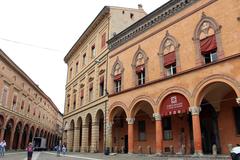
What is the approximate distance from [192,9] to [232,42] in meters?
3.91

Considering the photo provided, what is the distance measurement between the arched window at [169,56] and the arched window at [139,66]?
1811 millimetres

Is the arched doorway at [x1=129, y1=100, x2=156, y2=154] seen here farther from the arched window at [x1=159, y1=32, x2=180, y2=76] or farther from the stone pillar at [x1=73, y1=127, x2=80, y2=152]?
the stone pillar at [x1=73, y1=127, x2=80, y2=152]

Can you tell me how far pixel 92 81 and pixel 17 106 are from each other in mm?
14828

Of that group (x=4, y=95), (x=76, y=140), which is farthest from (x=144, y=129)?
(x=4, y=95)

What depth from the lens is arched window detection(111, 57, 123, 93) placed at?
22.8 metres

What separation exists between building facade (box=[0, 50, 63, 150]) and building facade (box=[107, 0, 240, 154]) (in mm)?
16324

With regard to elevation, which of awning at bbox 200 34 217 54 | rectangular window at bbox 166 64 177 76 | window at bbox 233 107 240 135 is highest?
awning at bbox 200 34 217 54

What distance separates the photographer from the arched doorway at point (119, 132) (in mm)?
23438

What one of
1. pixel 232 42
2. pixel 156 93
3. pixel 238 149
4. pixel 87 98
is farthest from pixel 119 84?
pixel 238 149

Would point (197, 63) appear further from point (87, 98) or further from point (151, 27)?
point (87, 98)

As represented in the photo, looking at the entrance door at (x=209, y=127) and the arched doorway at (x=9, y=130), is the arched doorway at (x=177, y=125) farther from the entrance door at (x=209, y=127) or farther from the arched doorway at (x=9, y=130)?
the arched doorway at (x=9, y=130)

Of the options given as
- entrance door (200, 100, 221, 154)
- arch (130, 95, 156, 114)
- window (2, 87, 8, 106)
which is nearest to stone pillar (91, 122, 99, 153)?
arch (130, 95, 156, 114)

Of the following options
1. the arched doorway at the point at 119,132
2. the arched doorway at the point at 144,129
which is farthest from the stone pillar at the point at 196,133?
the arched doorway at the point at 119,132

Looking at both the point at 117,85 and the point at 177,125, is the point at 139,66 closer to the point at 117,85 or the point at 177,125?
the point at 117,85
